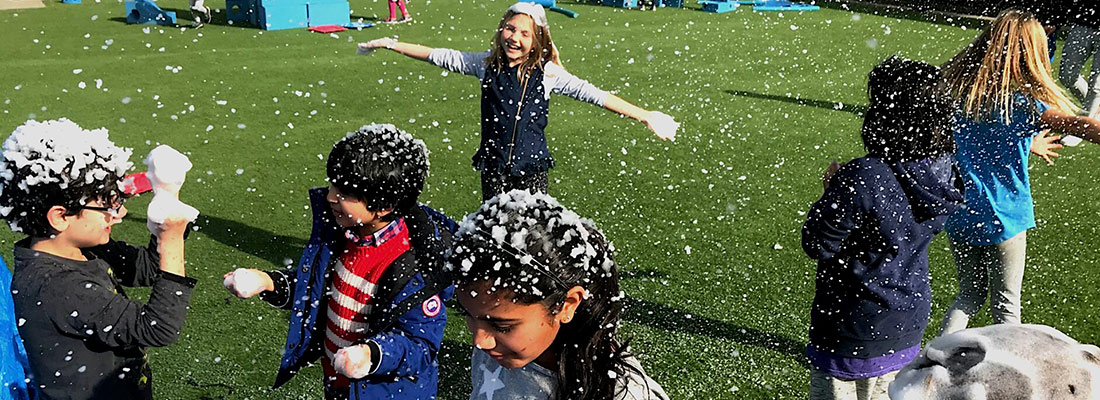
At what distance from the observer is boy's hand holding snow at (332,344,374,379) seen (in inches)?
88.2

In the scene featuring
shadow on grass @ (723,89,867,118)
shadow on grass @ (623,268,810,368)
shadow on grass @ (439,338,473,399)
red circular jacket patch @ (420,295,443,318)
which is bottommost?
shadow on grass @ (723,89,867,118)

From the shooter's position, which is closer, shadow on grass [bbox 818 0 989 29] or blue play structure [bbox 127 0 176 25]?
blue play structure [bbox 127 0 176 25]

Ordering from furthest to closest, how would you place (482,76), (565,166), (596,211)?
(565,166)
(596,211)
(482,76)

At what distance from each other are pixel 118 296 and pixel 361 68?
955 cm

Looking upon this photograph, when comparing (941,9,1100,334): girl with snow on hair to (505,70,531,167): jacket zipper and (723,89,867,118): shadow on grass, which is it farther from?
(723,89,867,118): shadow on grass

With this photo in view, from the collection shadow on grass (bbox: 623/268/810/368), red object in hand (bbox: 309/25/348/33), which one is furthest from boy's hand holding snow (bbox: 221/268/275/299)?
red object in hand (bbox: 309/25/348/33)

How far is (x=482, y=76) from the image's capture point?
455 centimetres

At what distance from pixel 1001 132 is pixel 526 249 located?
2607mm

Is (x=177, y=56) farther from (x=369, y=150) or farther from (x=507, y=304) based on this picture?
(x=507, y=304)

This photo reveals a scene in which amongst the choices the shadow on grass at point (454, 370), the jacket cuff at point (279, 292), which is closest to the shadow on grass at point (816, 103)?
the shadow on grass at point (454, 370)

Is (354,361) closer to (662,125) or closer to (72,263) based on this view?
(72,263)

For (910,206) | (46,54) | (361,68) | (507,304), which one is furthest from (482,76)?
(46,54)

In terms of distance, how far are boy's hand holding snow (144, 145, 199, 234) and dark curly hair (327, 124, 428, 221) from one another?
407 millimetres

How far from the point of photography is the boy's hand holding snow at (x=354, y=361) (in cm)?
224
